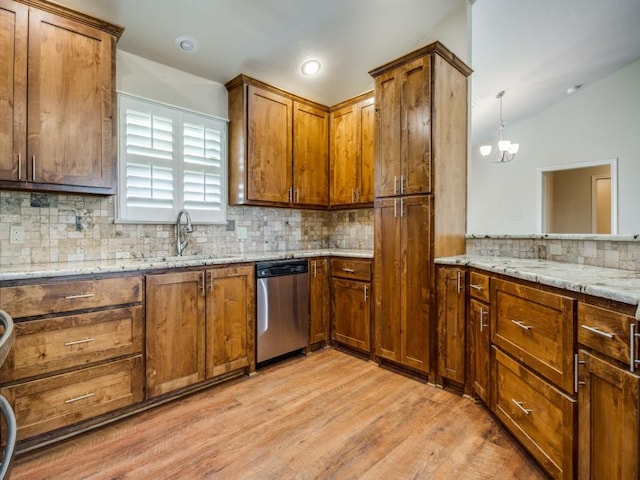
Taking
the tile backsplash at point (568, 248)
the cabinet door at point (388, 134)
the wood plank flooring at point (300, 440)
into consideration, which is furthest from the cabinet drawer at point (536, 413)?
the cabinet door at point (388, 134)

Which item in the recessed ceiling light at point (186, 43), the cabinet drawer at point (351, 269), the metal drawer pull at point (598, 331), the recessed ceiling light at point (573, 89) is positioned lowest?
the metal drawer pull at point (598, 331)

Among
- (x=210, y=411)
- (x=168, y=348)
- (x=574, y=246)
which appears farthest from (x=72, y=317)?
(x=574, y=246)

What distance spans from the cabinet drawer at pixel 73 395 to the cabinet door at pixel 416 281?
193 cm

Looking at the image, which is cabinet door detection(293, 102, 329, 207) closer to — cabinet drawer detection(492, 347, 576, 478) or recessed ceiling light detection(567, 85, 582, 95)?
cabinet drawer detection(492, 347, 576, 478)

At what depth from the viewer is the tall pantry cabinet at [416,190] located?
2416mm

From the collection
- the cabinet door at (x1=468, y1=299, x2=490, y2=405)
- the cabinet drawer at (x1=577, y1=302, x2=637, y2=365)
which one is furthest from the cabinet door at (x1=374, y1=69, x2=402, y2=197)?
the cabinet drawer at (x1=577, y1=302, x2=637, y2=365)

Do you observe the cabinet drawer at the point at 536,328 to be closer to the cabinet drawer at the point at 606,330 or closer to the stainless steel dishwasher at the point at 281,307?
the cabinet drawer at the point at 606,330

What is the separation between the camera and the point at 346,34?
2.85 meters

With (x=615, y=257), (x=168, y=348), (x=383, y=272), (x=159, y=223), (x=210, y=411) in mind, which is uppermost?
(x=159, y=223)

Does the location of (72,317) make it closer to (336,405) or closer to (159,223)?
(159,223)

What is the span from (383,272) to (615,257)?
146cm

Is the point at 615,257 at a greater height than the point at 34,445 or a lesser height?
greater

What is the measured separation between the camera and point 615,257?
5.90 ft

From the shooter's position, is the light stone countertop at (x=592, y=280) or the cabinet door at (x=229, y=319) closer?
the light stone countertop at (x=592, y=280)
